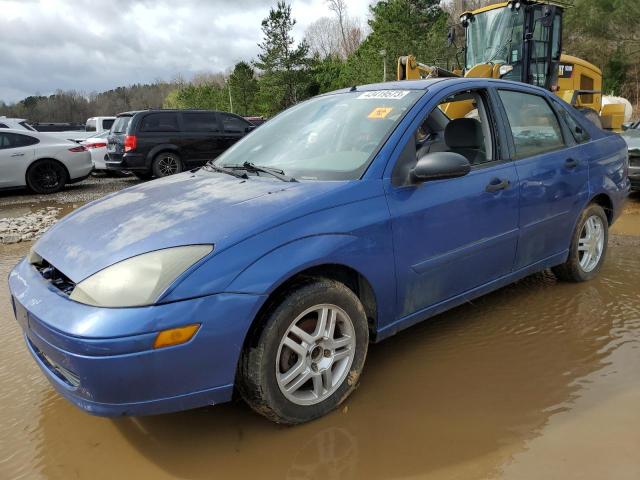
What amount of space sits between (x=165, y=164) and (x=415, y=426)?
10455 millimetres

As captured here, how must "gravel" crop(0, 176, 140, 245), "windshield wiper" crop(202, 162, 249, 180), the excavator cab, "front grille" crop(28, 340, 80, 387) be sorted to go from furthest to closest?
the excavator cab → "gravel" crop(0, 176, 140, 245) → "windshield wiper" crop(202, 162, 249, 180) → "front grille" crop(28, 340, 80, 387)

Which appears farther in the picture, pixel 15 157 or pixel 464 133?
pixel 15 157

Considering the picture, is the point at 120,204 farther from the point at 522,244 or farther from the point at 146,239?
the point at 522,244

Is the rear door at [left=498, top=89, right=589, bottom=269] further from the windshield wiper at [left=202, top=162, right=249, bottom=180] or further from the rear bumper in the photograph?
the rear bumper

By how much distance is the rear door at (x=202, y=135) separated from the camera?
12.0 m

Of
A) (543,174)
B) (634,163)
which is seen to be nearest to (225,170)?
(543,174)

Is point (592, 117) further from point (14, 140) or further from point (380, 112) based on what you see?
point (14, 140)

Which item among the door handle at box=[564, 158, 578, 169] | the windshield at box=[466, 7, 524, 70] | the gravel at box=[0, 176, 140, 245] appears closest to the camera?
the door handle at box=[564, 158, 578, 169]

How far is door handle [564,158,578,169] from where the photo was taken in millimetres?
3780

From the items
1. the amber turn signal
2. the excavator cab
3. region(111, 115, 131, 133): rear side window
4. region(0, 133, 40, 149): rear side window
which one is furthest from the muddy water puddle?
region(111, 115, 131, 133): rear side window

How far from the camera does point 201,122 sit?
40.1 feet

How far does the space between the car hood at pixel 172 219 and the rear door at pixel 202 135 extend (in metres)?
9.34

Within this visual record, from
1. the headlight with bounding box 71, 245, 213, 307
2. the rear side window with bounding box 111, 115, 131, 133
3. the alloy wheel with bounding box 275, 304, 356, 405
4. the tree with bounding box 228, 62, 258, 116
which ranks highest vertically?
the tree with bounding box 228, 62, 258, 116

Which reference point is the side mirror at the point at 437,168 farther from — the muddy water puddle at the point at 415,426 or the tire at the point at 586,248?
the tire at the point at 586,248
